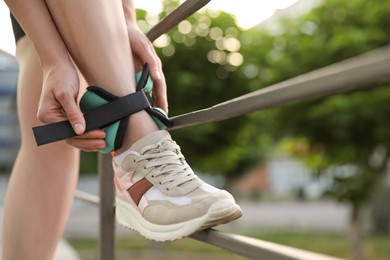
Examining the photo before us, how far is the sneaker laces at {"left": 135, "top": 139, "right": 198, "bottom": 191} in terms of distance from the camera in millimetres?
Answer: 830

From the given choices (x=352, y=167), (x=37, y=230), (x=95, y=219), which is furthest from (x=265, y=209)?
(x=37, y=230)

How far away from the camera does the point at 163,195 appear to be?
0.83 meters

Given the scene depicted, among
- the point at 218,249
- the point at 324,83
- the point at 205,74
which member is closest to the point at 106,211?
the point at 324,83

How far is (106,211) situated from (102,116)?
34 cm

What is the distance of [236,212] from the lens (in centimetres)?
77

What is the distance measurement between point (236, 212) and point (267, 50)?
9742 millimetres

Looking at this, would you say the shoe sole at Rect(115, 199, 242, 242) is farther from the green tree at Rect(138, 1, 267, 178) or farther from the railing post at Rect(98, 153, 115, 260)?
the green tree at Rect(138, 1, 267, 178)

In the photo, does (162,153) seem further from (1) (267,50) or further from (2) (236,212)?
(1) (267,50)

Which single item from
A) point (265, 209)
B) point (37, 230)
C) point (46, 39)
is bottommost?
point (265, 209)

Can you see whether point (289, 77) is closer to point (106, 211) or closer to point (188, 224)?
point (106, 211)

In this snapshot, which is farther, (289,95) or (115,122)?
(115,122)

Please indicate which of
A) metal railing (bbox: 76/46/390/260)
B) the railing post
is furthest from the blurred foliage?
metal railing (bbox: 76/46/390/260)

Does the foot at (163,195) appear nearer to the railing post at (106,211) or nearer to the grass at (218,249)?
the railing post at (106,211)

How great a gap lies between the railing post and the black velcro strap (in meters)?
0.31
